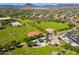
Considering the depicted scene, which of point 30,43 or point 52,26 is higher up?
point 52,26

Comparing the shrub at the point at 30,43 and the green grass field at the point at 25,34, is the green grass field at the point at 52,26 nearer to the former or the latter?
the green grass field at the point at 25,34

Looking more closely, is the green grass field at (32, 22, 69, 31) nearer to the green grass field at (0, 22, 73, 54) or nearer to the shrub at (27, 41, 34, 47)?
the green grass field at (0, 22, 73, 54)

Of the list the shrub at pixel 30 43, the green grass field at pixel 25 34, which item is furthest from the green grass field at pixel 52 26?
the shrub at pixel 30 43

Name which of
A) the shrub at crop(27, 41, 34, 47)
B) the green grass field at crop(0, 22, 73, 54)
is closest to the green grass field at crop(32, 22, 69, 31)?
the green grass field at crop(0, 22, 73, 54)

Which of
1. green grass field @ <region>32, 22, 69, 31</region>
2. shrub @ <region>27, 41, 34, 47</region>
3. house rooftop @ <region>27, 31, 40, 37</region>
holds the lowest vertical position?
shrub @ <region>27, 41, 34, 47</region>

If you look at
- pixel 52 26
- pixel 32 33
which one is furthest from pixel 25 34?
pixel 52 26

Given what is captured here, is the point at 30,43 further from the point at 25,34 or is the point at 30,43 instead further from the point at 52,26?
the point at 52,26

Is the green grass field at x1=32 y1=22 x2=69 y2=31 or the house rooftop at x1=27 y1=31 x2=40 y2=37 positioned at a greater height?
the green grass field at x1=32 y1=22 x2=69 y2=31

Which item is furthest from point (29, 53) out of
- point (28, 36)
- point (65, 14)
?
point (65, 14)
